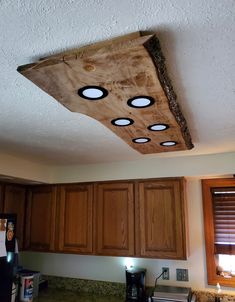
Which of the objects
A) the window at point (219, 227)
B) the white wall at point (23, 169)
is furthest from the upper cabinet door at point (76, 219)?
the window at point (219, 227)

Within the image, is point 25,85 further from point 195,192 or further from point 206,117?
point 195,192

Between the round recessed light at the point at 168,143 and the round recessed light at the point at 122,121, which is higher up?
the round recessed light at the point at 122,121

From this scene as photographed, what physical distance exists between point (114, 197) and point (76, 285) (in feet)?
4.00

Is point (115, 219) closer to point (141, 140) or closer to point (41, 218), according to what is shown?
point (41, 218)

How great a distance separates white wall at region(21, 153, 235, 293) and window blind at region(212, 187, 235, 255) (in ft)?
0.50

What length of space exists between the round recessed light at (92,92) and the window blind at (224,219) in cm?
216

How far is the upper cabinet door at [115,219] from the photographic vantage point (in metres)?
2.93

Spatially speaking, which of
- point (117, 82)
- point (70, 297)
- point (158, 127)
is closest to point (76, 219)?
point (70, 297)

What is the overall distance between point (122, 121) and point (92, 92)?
416mm

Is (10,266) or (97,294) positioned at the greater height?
(10,266)

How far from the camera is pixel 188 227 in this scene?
2969 millimetres

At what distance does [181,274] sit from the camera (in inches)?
115

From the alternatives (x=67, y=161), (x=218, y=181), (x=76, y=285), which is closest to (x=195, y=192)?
(x=218, y=181)

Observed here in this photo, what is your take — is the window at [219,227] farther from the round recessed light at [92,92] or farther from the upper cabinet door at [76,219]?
the round recessed light at [92,92]
